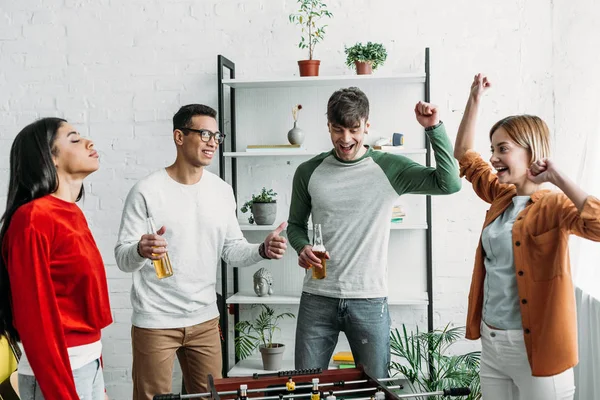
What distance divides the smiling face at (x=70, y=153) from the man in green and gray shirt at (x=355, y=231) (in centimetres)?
86

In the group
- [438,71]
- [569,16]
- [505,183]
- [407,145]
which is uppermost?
[569,16]

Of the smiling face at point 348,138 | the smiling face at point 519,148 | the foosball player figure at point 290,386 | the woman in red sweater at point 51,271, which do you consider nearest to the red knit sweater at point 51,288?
the woman in red sweater at point 51,271

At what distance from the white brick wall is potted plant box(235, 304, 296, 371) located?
0.72m

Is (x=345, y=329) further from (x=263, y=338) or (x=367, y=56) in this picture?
(x=367, y=56)

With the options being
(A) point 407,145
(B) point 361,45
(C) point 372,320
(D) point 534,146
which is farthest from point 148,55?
(D) point 534,146

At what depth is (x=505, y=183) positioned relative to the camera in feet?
7.29

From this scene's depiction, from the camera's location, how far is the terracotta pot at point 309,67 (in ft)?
11.3

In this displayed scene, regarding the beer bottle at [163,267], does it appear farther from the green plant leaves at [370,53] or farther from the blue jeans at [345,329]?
the green plant leaves at [370,53]

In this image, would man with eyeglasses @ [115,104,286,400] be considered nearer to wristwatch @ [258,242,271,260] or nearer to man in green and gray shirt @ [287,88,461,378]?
wristwatch @ [258,242,271,260]

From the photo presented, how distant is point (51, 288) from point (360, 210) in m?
1.18

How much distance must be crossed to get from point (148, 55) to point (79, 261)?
80.5 inches

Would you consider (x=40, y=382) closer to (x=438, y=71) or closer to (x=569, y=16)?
(x=438, y=71)

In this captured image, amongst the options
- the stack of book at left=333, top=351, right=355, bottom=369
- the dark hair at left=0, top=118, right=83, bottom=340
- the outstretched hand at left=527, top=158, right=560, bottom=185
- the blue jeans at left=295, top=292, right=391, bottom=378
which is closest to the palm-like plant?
the stack of book at left=333, top=351, right=355, bottom=369

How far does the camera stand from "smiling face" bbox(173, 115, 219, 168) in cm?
275
